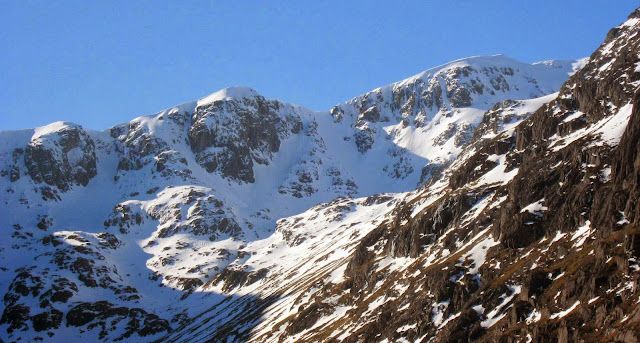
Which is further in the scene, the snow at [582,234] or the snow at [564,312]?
the snow at [582,234]

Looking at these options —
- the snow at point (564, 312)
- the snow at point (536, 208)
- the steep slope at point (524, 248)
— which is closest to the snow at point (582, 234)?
the steep slope at point (524, 248)

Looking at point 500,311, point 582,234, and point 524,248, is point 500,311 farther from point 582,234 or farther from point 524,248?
→ point 524,248

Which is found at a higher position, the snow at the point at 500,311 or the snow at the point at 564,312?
the snow at the point at 564,312

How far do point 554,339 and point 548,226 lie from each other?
30.2 metres

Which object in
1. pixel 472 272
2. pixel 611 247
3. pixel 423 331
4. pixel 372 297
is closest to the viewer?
pixel 611 247

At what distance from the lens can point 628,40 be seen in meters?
156

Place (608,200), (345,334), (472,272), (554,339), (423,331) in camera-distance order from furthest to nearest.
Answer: (345,334) → (472,272) → (423,331) → (608,200) → (554,339)

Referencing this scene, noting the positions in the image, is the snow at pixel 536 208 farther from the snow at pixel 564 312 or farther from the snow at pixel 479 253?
the snow at pixel 564 312

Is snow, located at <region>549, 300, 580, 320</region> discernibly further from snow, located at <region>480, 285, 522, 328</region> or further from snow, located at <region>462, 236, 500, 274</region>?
snow, located at <region>462, 236, 500, 274</region>

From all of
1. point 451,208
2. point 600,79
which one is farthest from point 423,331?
point 600,79

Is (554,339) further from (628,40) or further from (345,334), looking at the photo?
(628,40)

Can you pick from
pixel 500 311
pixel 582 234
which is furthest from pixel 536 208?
pixel 500 311

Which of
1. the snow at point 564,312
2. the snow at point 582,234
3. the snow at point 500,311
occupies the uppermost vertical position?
the snow at point 582,234

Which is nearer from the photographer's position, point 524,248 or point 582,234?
point 582,234
